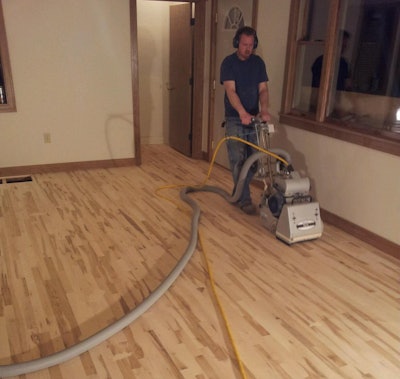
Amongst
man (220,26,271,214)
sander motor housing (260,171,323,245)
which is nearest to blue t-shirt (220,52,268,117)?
man (220,26,271,214)

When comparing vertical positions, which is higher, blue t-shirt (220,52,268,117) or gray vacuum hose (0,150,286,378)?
blue t-shirt (220,52,268,117)

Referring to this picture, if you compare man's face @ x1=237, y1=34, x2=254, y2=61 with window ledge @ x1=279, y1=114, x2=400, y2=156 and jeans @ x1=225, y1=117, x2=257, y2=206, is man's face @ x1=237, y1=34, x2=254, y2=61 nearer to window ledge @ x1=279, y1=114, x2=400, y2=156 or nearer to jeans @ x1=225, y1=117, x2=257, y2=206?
jeans @ x1=225, y1=117, x2=257, y2=206

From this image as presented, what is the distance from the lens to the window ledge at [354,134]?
2.83 metres

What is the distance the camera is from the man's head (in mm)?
3189

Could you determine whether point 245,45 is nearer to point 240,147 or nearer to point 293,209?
point 240,147

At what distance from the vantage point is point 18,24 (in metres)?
4.09

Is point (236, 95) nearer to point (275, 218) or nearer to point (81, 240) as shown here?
point (275, 218)

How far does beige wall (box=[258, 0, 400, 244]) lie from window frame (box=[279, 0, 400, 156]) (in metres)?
0.06

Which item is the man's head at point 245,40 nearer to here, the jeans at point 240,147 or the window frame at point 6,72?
the jeans at point 240,147

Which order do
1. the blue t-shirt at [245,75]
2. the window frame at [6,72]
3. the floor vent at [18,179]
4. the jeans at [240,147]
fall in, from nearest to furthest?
the blue t-shirt at [245,75], the jeans at [240,147], the window frame at [6,72], the floor vent at [18,179]

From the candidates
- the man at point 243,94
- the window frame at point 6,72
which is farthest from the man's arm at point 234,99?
A: the window frame at point 6,72

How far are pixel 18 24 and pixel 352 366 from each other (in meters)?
4.18

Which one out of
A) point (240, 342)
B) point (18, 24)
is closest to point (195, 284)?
point (240, 342)

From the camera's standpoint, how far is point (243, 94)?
347 centimetres
